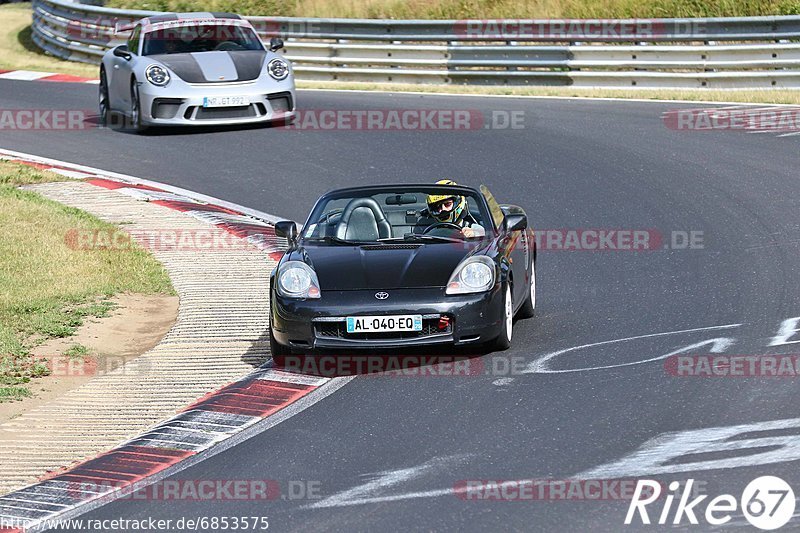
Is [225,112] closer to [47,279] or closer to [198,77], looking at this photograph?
[198,77]

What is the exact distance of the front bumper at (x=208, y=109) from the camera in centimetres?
1869

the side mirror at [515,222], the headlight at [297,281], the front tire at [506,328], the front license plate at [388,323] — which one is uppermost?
the side mirror at [515,222]

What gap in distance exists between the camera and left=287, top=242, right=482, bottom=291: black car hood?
9.20m

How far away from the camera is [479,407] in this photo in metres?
8.03

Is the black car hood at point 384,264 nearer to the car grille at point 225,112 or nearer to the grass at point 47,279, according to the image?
the grass at point 47,279

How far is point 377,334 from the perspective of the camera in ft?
29.4

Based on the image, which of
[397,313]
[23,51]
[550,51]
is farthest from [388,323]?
[23,51]

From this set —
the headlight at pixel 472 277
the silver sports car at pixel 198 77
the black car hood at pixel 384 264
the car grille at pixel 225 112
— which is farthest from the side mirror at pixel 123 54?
the headlight at pixel 472 277

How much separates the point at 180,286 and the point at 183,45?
8.41 metres

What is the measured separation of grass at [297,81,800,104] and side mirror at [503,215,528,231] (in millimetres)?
10818

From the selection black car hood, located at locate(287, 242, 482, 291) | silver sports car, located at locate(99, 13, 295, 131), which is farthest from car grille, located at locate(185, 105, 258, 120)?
black car hood, located at locate(287, 242, 482, 291)

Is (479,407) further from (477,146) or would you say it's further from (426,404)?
(477,146)

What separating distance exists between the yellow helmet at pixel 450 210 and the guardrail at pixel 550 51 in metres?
11.9

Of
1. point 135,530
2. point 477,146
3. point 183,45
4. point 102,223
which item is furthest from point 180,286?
point 183,45
